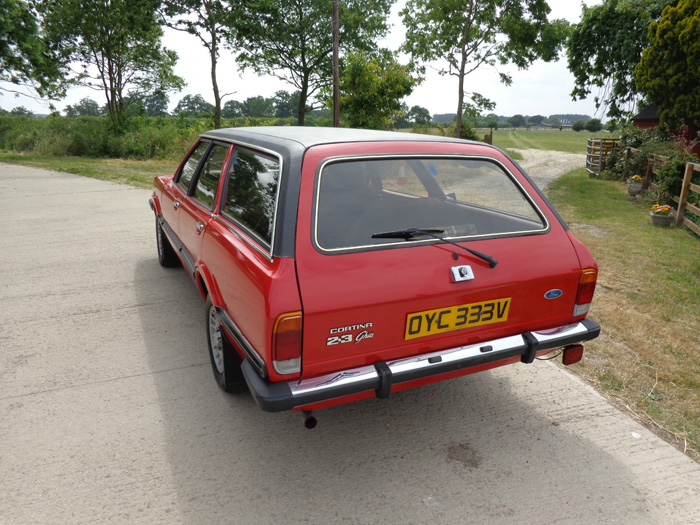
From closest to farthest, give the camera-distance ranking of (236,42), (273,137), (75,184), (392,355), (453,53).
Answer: (392,355) < (273,137) < (75,184) < (453,53) < (236,42)

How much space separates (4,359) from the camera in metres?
3.69

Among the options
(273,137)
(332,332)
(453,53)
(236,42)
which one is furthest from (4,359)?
(236,42)

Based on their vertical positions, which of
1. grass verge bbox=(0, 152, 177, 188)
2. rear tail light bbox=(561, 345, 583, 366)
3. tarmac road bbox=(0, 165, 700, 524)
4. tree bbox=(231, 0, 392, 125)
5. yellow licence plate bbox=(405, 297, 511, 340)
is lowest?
tarmac road bbox=(0, 165, 700, 524)

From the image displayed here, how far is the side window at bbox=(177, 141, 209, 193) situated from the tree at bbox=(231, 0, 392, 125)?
2768 centimetres

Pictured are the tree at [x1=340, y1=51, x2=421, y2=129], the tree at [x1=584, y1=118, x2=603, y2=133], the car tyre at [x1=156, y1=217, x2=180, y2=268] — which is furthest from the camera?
the tree at [x1=584, y1=118, x2=603, y2=133]

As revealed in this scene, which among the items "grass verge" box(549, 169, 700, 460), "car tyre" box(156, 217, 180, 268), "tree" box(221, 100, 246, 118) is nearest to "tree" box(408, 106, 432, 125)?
"grass verge" box(549, 169, 700, 460)

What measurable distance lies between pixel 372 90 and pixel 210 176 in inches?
690

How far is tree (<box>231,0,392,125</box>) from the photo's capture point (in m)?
30.8

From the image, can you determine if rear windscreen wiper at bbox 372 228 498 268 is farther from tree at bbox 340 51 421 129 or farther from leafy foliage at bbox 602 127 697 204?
tree at bbox 340 51 421 129

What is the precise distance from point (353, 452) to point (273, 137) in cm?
187

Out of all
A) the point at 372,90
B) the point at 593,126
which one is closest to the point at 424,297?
the point at 372,90

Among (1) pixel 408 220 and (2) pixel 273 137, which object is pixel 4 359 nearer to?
(2) pixel 273 137

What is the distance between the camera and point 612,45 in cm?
1917

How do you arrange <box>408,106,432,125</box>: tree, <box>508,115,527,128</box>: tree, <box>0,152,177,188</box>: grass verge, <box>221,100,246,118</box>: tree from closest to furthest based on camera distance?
1. <box>0,152,177,188</box>: grass verge
2. <box>408,106,432,125</box>: tree
3. <box>221,100,246,118</box>: tree
4. <box>508,115,527,128</box>: tree
